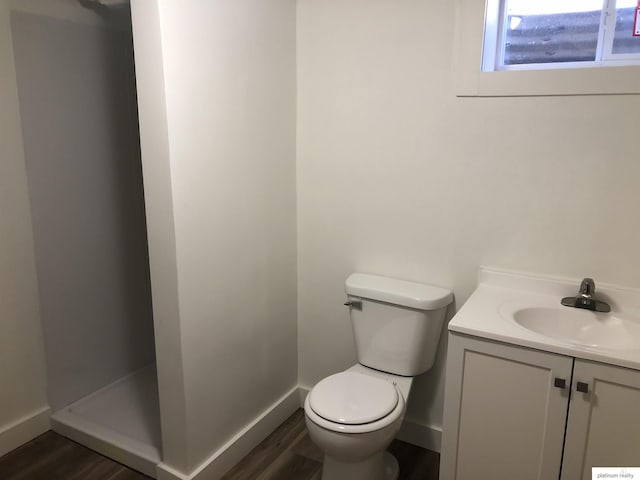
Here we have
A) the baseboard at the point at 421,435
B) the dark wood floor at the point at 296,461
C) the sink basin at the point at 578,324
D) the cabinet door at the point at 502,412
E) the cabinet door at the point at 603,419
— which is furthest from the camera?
the baseboard at the point at 421,435

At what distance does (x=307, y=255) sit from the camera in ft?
7.91

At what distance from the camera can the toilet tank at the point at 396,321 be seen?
2012 millimetres

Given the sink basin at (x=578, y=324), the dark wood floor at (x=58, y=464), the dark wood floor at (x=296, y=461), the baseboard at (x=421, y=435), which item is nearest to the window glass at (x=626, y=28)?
the sink basin at (x=578, y=324)

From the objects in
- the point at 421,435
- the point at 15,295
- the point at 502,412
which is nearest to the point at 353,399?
the point at 502,412

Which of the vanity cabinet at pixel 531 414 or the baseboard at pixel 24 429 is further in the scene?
the baseboard at pixel 24 429

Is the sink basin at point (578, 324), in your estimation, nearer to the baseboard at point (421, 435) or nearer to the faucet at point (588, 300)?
the faucet at point (588, 300)

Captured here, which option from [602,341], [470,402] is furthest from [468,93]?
[470,402]

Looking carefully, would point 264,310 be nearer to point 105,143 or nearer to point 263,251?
point 263,251

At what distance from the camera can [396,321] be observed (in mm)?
2049

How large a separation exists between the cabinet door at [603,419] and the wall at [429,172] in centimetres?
51

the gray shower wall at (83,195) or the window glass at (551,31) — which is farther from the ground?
the window glass at (551,31)

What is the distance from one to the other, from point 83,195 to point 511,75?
1.92m

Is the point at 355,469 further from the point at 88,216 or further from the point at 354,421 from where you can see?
the point at 88,216

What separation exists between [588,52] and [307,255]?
1.42m
